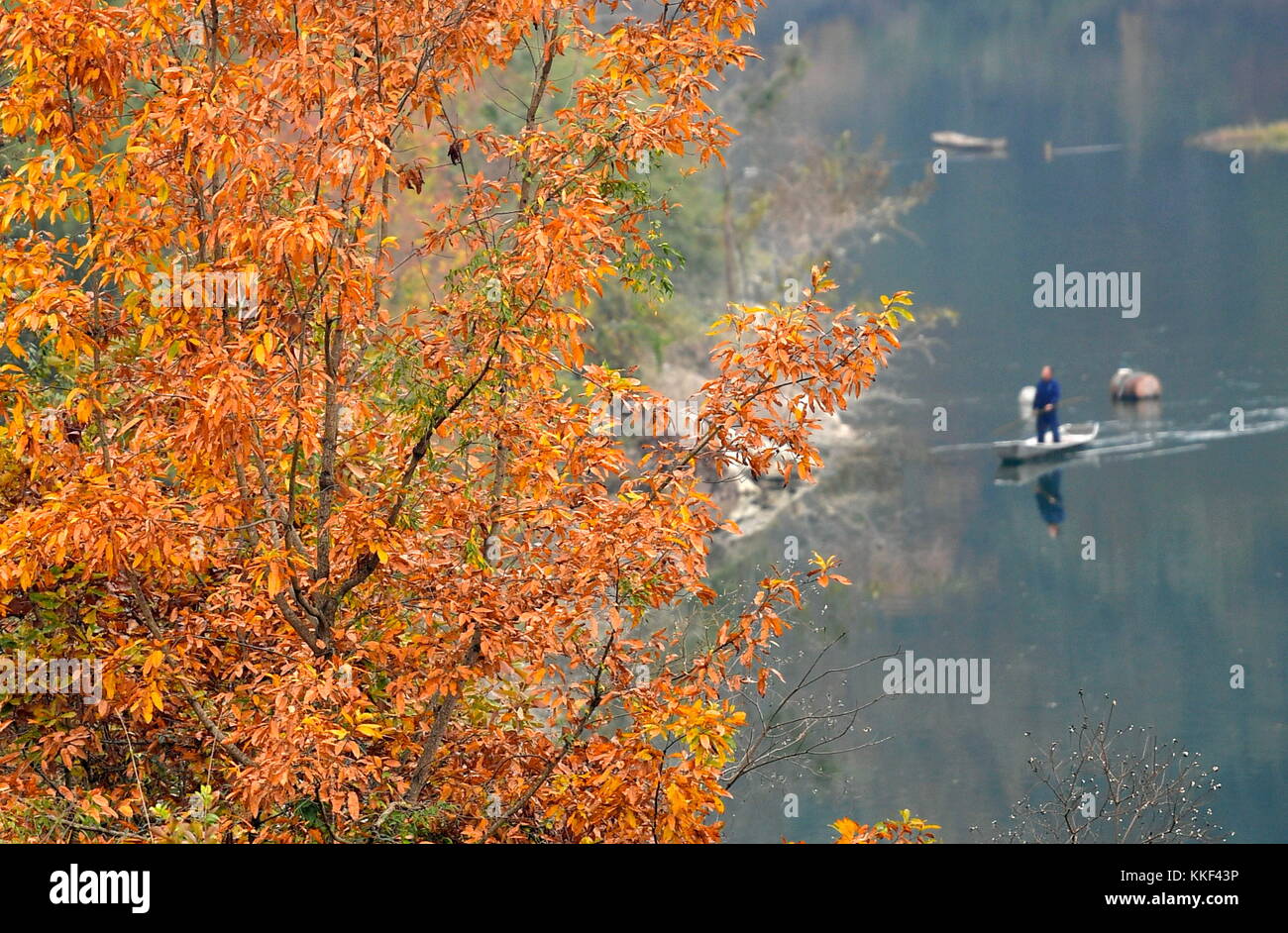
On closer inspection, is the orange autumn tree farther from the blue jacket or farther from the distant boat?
the distant boat

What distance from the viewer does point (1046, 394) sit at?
79.4 ft

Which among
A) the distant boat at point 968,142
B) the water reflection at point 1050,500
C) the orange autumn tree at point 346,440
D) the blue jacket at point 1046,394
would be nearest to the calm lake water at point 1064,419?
the water reflection at point 1050,500

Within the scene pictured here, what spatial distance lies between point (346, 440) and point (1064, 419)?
21.9 m

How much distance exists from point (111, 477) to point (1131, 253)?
92.3 feet

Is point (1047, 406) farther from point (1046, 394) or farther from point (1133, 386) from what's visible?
point (1133, 386)

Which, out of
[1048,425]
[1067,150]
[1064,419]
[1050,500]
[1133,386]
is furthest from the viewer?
[1067,150]

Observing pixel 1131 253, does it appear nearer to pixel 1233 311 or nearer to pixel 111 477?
pixel 1233 311

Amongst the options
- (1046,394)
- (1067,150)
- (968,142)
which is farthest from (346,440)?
(1067,150)

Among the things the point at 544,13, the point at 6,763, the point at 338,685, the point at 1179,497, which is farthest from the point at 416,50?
the point at 1179,497

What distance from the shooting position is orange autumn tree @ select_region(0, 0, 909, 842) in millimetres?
4695

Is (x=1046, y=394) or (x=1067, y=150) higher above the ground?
(x=1067, y=150)

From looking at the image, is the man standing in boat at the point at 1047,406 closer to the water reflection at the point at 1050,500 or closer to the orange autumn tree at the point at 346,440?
the water reflection at the point at 1050,500

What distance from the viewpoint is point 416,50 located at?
17.0 ft

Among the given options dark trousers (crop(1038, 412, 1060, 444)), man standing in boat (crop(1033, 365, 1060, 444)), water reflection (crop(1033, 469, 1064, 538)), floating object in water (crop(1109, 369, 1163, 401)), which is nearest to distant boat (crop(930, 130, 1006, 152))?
floating object in water (crop(1109, 369, 1163, 401))
